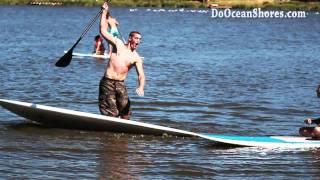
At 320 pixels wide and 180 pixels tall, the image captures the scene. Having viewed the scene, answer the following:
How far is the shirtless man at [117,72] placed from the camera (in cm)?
1222

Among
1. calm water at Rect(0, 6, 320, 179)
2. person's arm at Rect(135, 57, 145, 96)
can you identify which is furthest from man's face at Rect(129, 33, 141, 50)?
calm water at Rect(0, 6, 320, 179)

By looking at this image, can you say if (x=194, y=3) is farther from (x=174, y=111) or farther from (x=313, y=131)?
(x=313, y=131)

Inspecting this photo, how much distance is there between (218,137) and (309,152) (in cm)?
143

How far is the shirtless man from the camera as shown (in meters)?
12.2

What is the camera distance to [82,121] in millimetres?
13438

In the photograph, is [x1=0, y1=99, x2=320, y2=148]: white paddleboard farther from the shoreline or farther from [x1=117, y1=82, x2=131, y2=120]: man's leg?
the shoreline

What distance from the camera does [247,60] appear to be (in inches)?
1226

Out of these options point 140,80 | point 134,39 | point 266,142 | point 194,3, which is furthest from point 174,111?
point 194,3

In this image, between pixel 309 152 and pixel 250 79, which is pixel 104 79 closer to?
pixel 309 152

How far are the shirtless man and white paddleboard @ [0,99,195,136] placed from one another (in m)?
0.19

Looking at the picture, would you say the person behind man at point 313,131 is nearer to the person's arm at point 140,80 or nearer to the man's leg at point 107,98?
the person's arm at point 140,80

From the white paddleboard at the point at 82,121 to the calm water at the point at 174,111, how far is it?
14cm

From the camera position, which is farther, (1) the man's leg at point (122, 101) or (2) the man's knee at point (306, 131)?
(2) the man's knee at point (306, 131)

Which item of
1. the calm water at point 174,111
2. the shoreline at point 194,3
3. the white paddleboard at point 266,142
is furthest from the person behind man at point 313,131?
the shoreline at point 194,3
